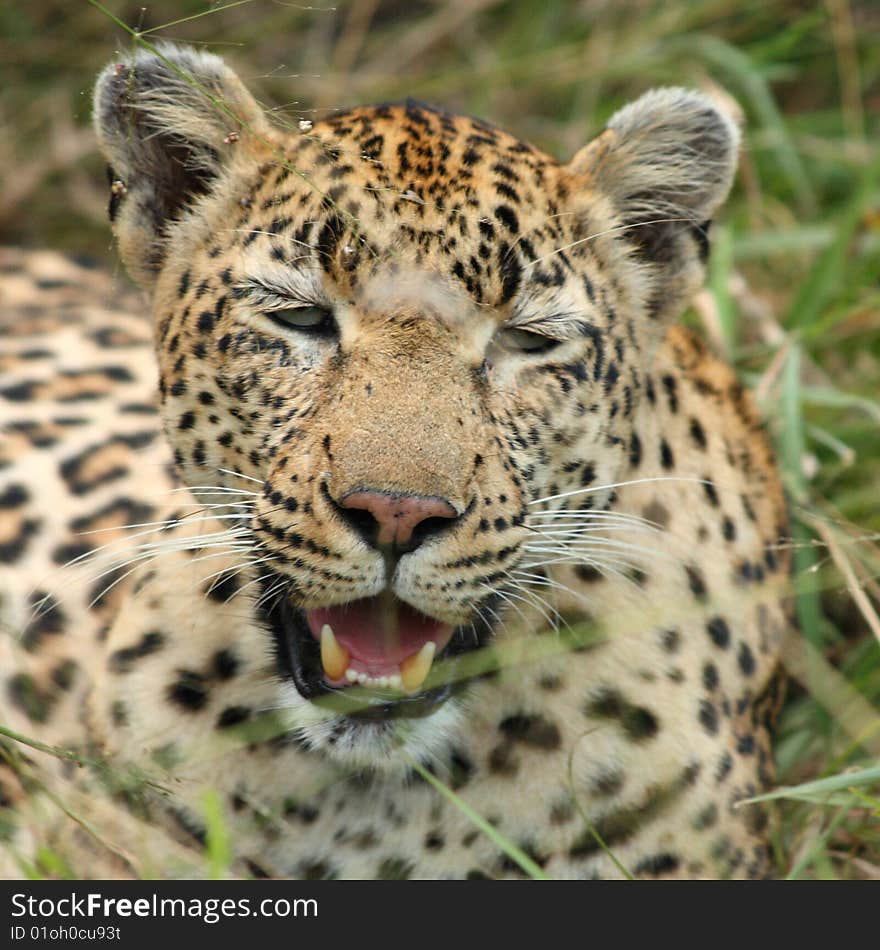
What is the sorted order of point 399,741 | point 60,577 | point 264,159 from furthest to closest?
point 60,577
point 264,159
point 399,741

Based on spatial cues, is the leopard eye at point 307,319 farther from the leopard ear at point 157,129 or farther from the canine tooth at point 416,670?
the canine tooth at point 416,670

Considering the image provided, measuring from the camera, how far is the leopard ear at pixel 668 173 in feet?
14.0

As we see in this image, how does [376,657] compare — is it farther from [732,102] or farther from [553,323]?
[732,102]

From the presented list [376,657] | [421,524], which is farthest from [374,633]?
[421,524]

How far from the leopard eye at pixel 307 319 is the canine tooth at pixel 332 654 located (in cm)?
73

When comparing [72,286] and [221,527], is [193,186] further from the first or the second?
[72,286]

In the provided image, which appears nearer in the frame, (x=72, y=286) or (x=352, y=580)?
(x=352, y=580)

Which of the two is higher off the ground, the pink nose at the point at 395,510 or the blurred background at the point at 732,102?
the blurred background at the point at 732,102

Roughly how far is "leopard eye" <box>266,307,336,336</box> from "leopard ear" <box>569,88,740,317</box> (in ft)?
2.84

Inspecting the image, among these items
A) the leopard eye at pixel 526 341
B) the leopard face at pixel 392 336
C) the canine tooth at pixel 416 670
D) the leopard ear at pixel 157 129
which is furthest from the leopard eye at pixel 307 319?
the canine tooth at pixel 416 670

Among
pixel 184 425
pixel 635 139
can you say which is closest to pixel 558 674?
pixel 184 425

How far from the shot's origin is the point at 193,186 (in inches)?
169

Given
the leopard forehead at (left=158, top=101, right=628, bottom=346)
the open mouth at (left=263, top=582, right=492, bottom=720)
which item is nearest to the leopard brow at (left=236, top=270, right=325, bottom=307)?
the leopard forehead at (left=158, top=101, right=628, bottom=346)
